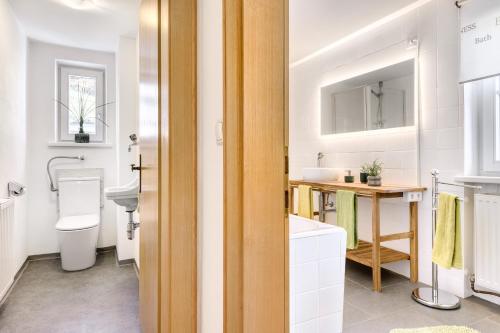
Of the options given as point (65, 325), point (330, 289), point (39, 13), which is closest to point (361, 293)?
point (330, 289)

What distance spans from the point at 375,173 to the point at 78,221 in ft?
9.63

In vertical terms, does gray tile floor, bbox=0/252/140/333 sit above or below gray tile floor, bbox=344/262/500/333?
below

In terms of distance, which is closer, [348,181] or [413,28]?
[413,28]

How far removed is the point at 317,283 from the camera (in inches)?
64.6

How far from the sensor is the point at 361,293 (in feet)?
7.89

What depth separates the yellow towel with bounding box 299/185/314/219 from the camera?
10.2 feet

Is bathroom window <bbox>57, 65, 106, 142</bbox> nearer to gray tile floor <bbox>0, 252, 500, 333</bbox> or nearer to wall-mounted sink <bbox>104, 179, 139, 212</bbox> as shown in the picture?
wall-mounted sink <bbox>104, 179, 139, 212</bbox>

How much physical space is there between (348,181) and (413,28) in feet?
4.85

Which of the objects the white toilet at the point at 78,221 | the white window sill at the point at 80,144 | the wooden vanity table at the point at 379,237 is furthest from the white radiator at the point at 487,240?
the white window sill at the point at 80,144

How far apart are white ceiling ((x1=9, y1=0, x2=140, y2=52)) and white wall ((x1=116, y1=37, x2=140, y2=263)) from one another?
0.66 ft

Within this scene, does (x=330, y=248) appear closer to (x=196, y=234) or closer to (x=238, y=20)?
(x=196, y=234)

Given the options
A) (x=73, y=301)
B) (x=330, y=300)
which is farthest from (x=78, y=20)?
(x=330, y=300)

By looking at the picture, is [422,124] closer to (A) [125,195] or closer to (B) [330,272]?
(B) [330,272]

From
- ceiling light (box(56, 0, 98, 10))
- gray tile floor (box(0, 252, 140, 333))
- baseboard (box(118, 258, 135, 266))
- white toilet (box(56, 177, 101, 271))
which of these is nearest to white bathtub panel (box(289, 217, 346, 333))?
gray tile floor (box(0, 252, 140, 333))
